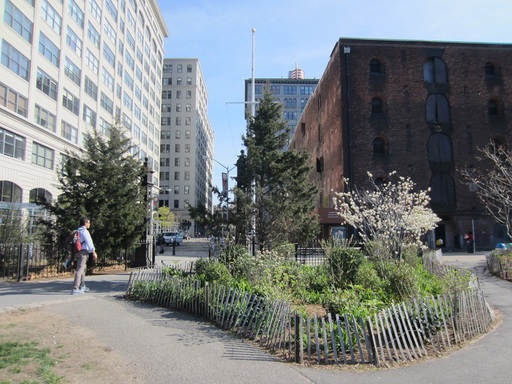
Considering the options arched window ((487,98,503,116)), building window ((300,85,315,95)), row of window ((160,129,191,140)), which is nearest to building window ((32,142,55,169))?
arched window ((487,98,503,116))

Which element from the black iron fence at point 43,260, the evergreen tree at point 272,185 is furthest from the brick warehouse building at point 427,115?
the evergreen tree at point 272,185

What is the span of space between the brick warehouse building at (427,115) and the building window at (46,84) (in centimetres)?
2588

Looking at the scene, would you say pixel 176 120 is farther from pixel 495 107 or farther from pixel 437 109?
pixel 495 107

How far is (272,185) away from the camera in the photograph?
41.4 ft

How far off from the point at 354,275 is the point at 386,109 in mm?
27989

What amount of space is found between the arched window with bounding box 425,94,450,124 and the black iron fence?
2855 centimetres

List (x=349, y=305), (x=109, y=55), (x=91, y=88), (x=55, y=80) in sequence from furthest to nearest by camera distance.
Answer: (x=109, y=55) → (x=91, y=88) → (x=55, y=80) → (x=349, y=305)

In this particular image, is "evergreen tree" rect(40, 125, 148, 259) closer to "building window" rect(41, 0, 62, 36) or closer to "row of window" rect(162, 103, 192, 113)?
"building window" rect(41, 0, 62, 36)

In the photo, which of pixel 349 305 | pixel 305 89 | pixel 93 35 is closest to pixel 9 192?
pixel 93 35

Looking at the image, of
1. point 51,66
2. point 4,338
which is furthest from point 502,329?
point 51,66

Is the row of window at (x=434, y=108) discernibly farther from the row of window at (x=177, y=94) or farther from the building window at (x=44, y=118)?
the row of window at (x=177, y=94)

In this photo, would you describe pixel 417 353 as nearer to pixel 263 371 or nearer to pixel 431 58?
pixel 263 371

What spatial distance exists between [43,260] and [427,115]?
32.5m

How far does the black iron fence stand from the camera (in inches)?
515
